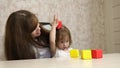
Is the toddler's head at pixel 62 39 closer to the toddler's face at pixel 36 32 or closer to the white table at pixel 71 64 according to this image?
the toddler's face at pixel 36 32

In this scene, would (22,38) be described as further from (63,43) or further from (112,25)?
(112,25)

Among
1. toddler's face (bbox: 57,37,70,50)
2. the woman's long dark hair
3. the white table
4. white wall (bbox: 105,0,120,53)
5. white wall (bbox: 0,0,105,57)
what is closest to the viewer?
the white table

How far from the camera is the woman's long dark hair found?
1466 mm

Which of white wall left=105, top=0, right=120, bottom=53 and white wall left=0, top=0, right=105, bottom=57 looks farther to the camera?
white wall left=105, top=0, right=120, bottom=53

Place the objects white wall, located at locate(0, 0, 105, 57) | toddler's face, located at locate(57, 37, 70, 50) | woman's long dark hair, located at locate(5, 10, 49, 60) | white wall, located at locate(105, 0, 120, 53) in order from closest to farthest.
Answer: woman's long dark hair, located at locate(5, 10, 49, 60), toddler's face, located at locate(57, 37, 70, 50), white wall, located at locate(0, 0, 105, 57), white wall, located at locate(105, 0, 120, 53)

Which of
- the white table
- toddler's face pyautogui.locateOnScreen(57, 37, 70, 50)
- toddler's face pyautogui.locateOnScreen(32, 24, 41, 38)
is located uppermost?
toddler's face pyautogui.locateOnScreen(32, 24, 41, 38)

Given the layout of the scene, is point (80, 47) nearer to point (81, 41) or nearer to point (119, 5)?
point (81, 41)

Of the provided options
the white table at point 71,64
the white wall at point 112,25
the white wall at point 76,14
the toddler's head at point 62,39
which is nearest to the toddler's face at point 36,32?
the toddler's head at point 62,39

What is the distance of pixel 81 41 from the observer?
2.25 metres

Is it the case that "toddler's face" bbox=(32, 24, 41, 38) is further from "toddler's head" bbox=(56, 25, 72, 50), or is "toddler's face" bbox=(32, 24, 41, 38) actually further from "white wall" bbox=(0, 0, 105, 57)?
"white wall" bbox=(0, 0, 105, 57)

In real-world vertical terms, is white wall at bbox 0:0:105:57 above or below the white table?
above

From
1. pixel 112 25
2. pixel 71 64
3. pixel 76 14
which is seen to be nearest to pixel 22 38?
pixel 71 64

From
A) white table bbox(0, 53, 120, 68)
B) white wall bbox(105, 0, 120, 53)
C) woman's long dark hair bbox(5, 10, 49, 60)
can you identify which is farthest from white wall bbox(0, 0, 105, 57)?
white table bbox(0, 53, 120, 68)

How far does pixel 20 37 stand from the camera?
4.83 feet
